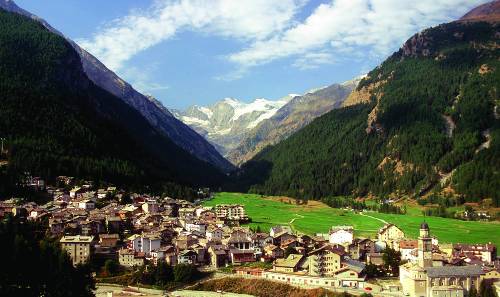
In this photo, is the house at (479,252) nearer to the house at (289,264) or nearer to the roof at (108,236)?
the house at (289,264)

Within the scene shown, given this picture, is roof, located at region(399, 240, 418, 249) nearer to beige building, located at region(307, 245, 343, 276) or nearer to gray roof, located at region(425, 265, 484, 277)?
beige building, located at region(307, 245, 343, 276)

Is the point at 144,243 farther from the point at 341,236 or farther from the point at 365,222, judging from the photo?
the point at 365,222

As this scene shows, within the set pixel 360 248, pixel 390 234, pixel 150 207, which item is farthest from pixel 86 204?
pixel 390 234

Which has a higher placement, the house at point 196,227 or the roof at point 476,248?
the house at point 196,227

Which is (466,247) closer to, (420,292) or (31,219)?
(420,292)

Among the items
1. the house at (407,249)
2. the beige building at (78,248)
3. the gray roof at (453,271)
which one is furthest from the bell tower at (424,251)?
the beige building at (78,248)

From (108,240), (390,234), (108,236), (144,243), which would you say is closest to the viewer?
(144,243)

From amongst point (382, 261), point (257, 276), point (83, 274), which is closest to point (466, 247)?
point (382, 261)
